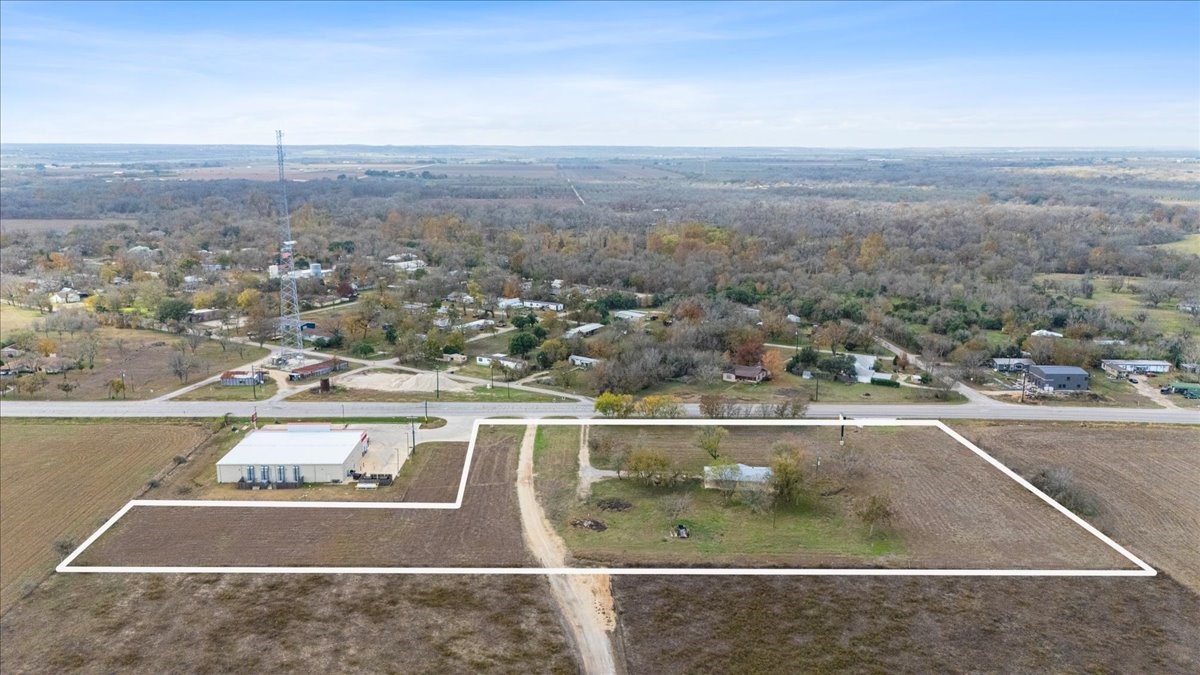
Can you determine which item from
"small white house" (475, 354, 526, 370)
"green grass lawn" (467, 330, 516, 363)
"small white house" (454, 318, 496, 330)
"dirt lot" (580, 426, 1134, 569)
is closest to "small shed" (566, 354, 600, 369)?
"small white house" (475, 354, 526, 370)

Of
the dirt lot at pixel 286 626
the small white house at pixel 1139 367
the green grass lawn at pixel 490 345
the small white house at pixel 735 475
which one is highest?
the small white house at pixel 1139 367

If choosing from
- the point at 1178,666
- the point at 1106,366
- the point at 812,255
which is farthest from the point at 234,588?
the point at 812,255

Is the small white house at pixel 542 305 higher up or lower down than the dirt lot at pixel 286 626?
higher up

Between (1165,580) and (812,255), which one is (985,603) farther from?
(812,255)

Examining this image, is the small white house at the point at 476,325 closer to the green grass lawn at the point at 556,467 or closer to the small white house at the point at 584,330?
the small white house at the point at 584,330

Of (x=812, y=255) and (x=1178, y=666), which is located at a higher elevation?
(x=812, y=255)

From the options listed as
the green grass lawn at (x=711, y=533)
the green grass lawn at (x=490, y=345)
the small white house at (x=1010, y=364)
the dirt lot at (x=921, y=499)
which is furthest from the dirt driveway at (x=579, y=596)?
the small white house at (x=1010, y=364)
